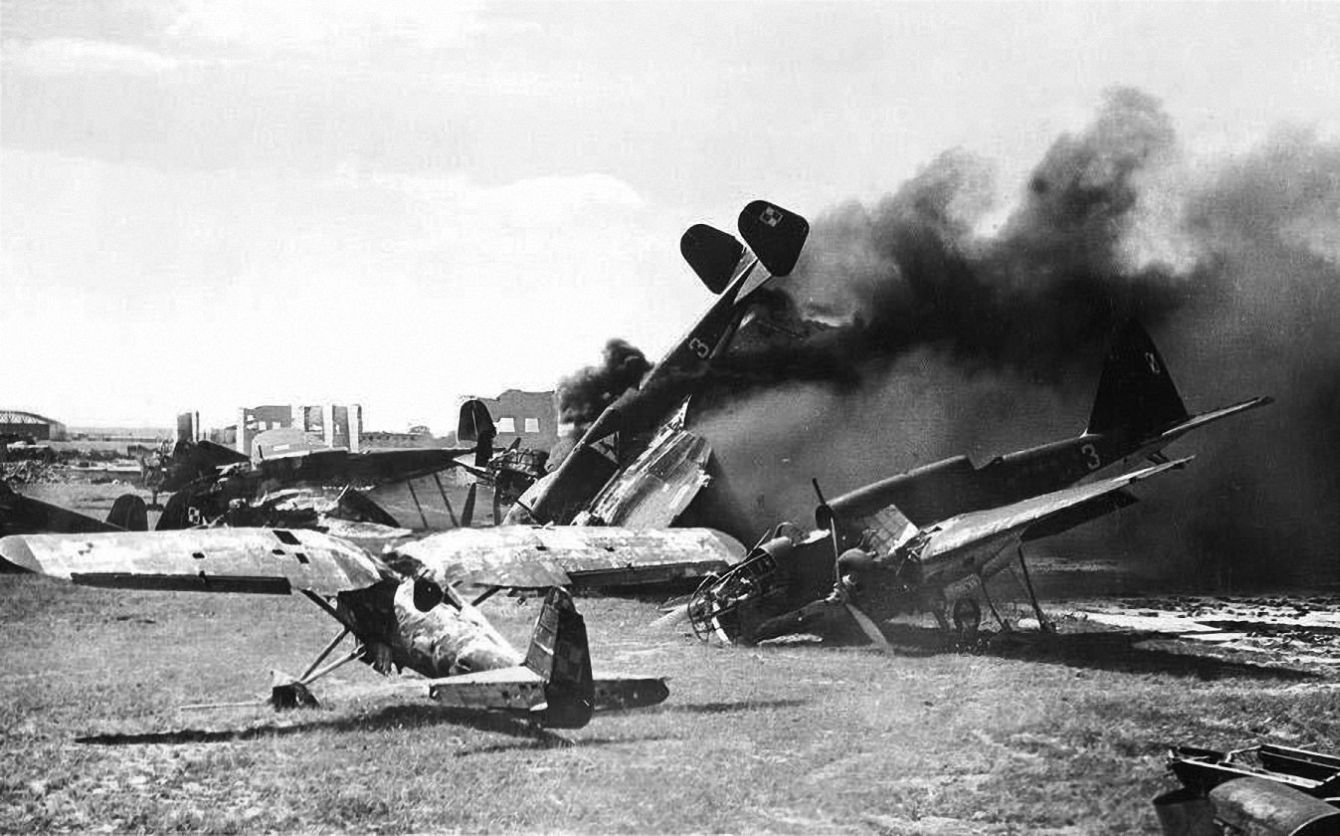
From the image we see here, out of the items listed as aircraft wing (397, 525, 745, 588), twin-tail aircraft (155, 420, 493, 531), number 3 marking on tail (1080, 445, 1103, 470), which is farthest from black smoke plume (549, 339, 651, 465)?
number 3 marking on tail (1080, 445, 1103, 470)

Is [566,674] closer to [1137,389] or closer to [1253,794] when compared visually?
[1253,794]

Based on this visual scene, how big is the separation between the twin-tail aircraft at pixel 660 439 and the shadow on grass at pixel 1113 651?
2.92 m

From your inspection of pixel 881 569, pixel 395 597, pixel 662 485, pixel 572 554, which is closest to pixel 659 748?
pixel 572 554

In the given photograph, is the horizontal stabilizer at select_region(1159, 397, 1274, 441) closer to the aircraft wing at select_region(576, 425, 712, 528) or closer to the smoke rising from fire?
the smoke rising from fire

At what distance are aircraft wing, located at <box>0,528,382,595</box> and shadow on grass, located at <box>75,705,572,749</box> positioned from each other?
904 millimetres

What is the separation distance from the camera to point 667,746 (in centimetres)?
688

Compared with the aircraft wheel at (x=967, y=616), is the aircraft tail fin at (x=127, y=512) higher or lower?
higher

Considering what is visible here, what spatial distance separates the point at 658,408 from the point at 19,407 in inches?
238

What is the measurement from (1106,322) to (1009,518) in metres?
1.93

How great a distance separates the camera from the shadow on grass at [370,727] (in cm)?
690

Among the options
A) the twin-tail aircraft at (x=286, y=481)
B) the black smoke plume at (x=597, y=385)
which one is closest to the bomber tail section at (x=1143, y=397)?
the black smoke plume at (x=597, y=385)

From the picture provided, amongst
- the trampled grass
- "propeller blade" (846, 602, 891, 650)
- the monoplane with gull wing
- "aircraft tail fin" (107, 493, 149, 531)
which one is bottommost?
the trampled grass

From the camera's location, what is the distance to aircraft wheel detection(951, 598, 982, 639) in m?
9.74

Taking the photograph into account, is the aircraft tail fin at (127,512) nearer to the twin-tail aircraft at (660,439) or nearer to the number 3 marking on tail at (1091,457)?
the twin-tail aircraft at (660,439)
